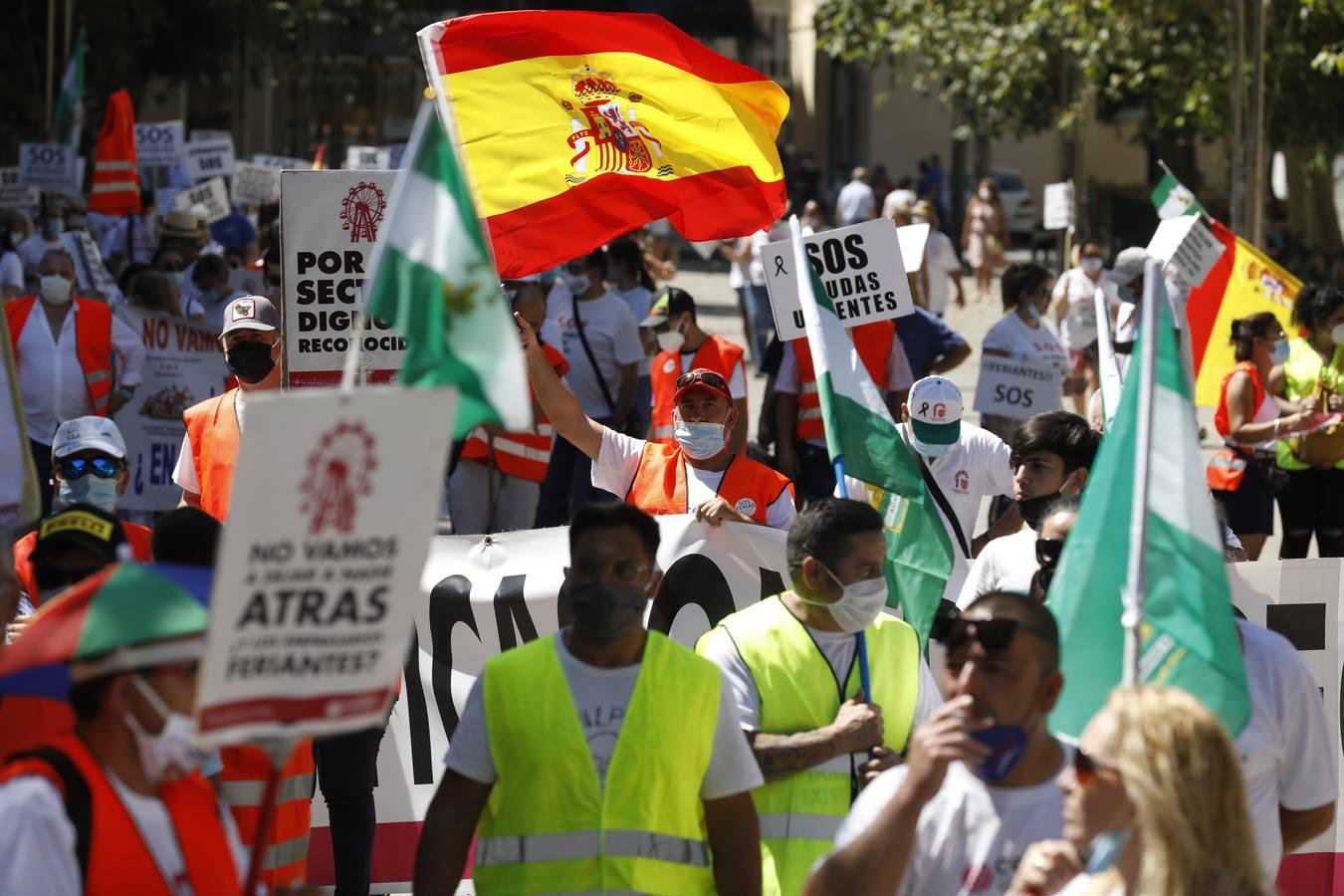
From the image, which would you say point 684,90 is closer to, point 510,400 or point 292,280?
point 292,280

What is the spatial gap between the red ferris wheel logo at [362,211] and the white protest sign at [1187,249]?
190 inches

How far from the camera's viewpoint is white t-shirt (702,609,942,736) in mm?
4723

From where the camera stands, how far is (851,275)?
876 centimetres

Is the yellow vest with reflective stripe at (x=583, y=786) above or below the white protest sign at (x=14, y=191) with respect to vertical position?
below

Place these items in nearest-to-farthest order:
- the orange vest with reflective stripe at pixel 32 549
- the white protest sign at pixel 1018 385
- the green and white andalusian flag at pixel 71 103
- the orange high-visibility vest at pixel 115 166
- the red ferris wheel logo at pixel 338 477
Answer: the red ferris wheel logo at pixel 338 477 → the orange vest with reflective stripe at pixel 32 549 → the white protest sign at pixel 1018 385 → the orange high-visibility vest at pixel 115 166 → the green and white andalusian flag at pixel 71 103

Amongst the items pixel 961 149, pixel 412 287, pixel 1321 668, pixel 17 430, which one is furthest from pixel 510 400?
pixel 961 149

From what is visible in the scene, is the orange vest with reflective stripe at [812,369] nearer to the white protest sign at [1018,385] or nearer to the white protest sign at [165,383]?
the white protest sign at [1018,385]

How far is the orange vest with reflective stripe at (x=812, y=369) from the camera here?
1032 centimetres

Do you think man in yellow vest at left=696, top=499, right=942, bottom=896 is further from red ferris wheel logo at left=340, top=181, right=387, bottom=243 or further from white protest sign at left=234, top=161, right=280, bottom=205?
white protest sign at left=234, top=161, right=280, bottom=205

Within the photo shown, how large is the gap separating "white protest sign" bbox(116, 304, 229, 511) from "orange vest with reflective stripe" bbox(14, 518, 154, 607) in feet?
19.1

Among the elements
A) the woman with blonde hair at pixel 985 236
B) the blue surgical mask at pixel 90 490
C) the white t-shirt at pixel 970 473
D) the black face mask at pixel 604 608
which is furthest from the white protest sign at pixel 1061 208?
the black face mask at pixel 604 608

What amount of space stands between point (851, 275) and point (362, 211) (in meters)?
2.86

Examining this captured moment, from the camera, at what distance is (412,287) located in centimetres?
375

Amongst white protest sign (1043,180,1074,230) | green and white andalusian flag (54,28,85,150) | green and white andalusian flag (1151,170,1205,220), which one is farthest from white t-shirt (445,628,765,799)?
white protest sign (1043,180,1074,230)
